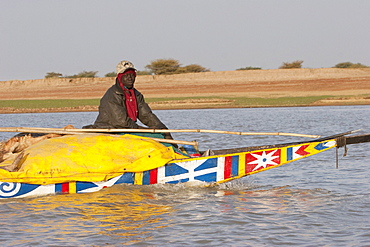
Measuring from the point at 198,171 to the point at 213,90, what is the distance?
105ft

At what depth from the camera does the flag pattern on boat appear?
6789 millimetres

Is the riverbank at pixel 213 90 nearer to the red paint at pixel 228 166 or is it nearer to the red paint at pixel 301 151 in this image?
the red paint at pixel 301 151

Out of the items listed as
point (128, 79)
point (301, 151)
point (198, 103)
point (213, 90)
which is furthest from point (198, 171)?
point (213, 90)

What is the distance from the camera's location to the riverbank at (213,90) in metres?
32.1

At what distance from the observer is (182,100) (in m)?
33.2

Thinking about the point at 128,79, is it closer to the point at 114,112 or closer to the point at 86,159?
the point at 114,112

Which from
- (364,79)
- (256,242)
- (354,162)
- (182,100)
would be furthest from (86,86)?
(256,242)

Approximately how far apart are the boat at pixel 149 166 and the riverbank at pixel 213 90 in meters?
23.5

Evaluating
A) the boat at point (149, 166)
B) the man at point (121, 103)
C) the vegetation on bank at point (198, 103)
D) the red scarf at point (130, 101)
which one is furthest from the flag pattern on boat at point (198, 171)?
the vegetation on bank at point (198, 103)

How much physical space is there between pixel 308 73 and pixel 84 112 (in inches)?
820

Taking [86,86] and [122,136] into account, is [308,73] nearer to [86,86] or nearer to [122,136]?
[86,86]

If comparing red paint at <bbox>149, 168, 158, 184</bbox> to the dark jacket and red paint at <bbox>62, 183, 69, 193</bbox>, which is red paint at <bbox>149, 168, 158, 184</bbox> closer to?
the dark jacket

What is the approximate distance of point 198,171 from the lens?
714 cm

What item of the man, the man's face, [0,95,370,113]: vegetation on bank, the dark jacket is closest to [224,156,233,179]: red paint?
the man
